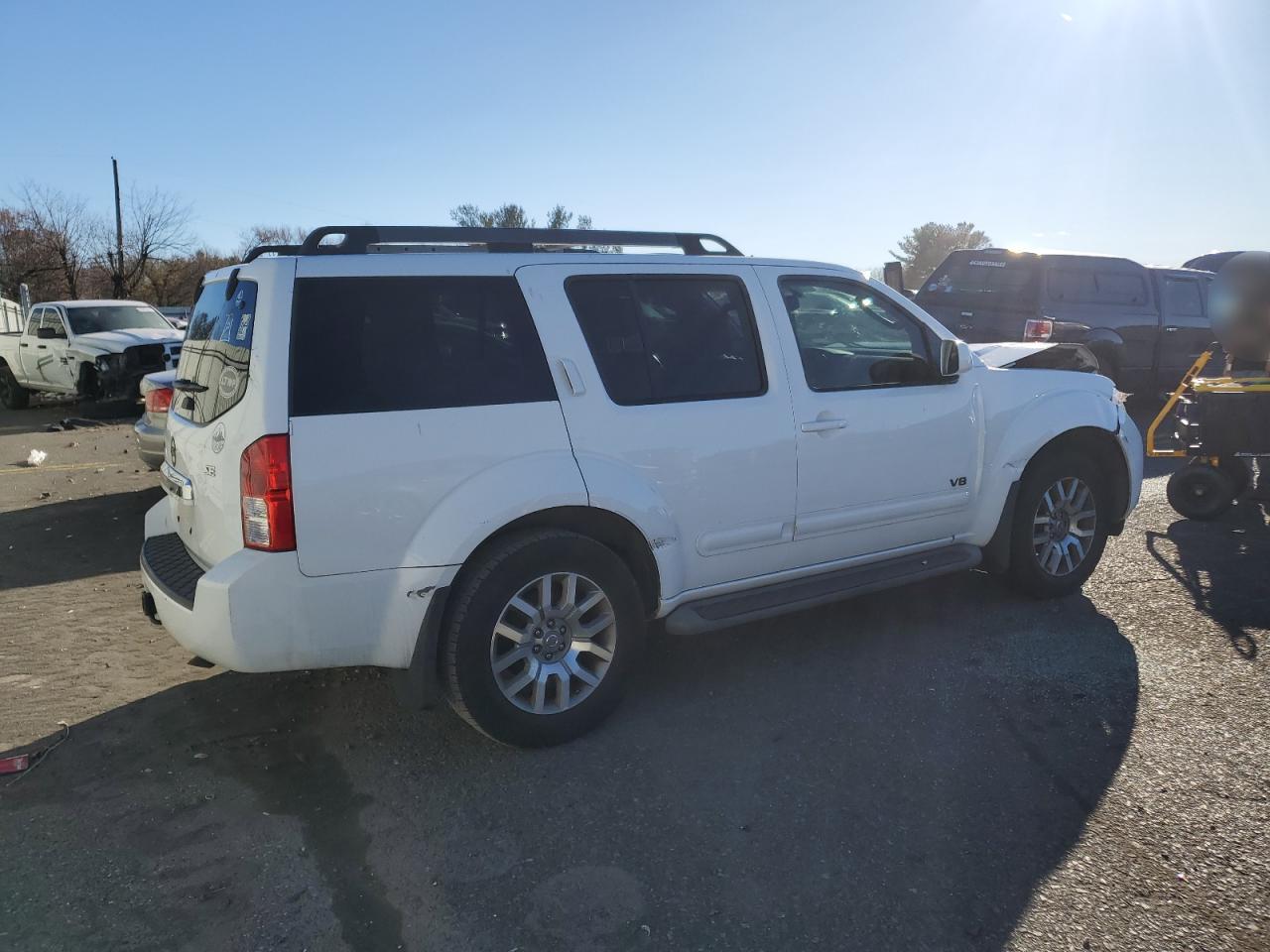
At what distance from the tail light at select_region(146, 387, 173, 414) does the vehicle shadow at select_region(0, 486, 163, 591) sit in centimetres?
92

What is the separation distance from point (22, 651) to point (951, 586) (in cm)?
511

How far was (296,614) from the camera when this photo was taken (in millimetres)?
3281

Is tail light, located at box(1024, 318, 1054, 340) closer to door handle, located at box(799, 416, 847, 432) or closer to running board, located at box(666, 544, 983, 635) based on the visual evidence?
running board, located at box(666, 544, 983, 635)

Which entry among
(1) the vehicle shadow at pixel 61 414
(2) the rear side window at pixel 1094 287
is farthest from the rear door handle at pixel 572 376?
(1) the vehicle shadow at pixel 61 414

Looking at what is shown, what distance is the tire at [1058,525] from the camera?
5.14m

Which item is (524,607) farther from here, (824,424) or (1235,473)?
(1235,473)

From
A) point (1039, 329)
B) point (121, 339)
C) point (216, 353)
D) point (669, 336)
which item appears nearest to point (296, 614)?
point (216, 353)

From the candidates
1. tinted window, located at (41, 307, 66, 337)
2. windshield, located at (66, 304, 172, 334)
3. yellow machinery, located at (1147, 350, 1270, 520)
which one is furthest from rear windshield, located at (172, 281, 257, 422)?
tinted window, located at (41, 307, 66, 337)

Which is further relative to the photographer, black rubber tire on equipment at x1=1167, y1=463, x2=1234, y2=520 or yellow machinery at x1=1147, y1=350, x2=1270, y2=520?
black rubber tire on equipment at x1=1167, y1=463, x2=1234, y2=520

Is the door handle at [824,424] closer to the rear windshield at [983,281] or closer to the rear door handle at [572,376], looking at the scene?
the rear door handle at [572,376]

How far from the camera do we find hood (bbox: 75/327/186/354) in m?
13.2

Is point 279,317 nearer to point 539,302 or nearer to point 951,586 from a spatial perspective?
point 539,302

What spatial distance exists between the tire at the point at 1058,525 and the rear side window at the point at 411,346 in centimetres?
292

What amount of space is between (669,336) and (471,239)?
92 centimetres
